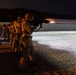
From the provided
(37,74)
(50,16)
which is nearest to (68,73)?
(37,74)

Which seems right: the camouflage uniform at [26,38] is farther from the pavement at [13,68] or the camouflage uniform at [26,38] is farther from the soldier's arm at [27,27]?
the pavement at [13,68]

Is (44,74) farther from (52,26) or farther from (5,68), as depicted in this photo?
(52,26)

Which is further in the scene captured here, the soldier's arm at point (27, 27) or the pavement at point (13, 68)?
the pavement at point (13, 68)

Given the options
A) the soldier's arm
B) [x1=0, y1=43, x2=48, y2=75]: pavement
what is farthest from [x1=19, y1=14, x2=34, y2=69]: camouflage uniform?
[x1=0, y1=43, x2=48, y2=75]: pavement

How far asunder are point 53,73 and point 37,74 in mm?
498

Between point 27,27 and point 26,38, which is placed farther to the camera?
point 26,38

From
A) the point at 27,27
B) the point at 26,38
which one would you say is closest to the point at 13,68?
the point at 26,38

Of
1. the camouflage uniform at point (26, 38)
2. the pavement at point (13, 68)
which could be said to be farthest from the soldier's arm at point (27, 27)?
the pavement at point (13, 68)

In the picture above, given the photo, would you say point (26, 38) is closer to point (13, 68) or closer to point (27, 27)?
point (27, 27)

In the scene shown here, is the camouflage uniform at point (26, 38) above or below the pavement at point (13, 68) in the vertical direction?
above

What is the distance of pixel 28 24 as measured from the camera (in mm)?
8148

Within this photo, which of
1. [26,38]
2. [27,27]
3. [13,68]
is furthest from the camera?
[13,68]

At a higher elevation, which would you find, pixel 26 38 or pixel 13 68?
pixel 26 38

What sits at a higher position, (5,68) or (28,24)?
(28,24)
